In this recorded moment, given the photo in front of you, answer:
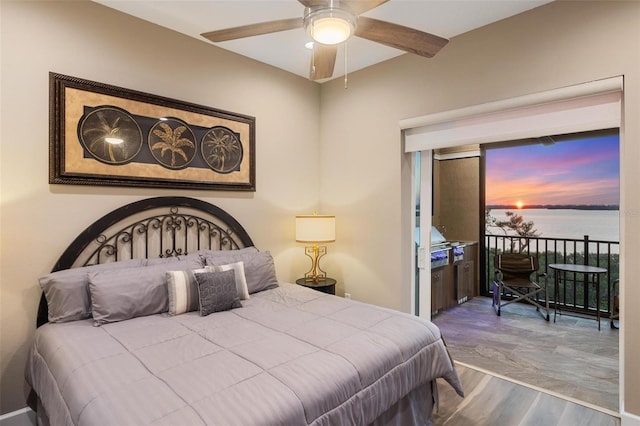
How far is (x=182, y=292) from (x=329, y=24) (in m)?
1.96

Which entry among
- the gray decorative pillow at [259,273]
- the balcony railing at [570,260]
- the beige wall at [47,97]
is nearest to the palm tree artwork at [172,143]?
the beige wall at [47,97]

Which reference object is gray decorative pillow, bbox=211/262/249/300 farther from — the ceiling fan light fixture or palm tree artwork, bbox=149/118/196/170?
the ceiling fan light fixture

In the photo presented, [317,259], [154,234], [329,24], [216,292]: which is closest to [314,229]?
[317,259]

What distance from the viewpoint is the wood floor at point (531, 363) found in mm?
2455

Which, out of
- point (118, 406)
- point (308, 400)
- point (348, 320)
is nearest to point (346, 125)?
point (348, 320)

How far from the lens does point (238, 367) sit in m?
1.57

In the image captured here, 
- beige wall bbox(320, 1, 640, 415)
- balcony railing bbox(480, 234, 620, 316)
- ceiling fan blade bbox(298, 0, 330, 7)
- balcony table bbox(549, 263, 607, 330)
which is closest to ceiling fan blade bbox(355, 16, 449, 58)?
ceiling fan blade bbox(298, 0, 330, 7)

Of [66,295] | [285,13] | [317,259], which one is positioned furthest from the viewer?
[317,259]

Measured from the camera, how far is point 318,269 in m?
4.09

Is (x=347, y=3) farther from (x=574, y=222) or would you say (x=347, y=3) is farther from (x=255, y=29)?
(x=574, y=222)

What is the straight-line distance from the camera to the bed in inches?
53.4

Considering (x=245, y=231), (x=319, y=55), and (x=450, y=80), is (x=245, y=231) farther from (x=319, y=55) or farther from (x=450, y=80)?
(x=450, y=80)

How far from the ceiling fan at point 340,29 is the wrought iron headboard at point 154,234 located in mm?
1535

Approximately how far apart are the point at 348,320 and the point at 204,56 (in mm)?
2675
